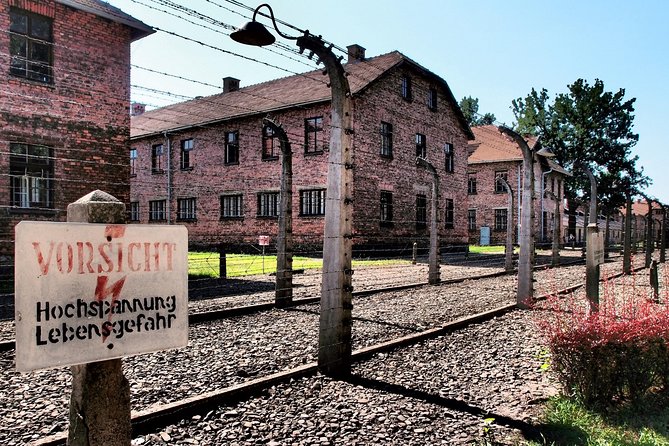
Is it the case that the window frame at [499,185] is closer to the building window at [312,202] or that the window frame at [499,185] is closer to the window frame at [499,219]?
the window frame at [499,219]

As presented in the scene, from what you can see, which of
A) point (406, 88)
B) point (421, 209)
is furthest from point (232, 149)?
point (421, 209)

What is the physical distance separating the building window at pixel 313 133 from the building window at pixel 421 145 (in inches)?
255

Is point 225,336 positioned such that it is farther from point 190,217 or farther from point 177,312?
point 190,217

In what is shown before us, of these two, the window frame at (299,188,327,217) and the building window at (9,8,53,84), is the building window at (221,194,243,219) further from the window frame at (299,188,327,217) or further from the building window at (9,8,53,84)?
the building window at (9,8,53,84)

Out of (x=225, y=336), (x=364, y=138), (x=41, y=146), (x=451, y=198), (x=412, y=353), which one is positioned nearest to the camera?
(x=412, y=353)

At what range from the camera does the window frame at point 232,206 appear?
2739 cm

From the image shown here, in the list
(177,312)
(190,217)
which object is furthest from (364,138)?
(177,312)

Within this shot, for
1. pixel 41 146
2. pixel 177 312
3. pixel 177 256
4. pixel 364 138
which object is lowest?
pixel 177 312

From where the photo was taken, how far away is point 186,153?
3005cm

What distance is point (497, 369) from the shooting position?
5.20 m

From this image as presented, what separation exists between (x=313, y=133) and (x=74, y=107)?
12775 millimetres

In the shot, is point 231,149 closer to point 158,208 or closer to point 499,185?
point 158,208

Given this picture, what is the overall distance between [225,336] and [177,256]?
468cm

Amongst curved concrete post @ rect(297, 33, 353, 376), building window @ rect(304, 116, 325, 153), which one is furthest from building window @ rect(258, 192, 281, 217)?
curved concrete post @ rect(297, 33, 353, 376)
